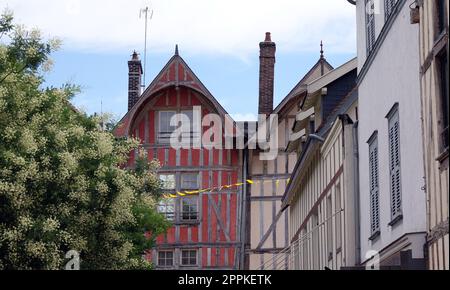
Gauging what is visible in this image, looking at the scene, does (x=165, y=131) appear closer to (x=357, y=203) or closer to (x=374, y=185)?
(x=357, y=203)

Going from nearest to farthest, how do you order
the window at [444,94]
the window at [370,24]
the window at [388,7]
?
the window at [444,94], the window at [388,7], the window at [370,24]

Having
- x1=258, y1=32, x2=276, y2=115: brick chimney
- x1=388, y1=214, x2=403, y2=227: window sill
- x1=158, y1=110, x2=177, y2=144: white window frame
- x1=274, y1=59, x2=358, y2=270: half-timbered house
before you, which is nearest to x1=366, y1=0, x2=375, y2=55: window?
x1=274, y1=59, x2=358, y2=270: half-timbered house

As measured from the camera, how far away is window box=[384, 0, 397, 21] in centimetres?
1476

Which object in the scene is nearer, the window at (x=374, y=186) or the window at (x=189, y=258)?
the window at (x=374, y=186)

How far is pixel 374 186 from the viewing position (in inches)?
632

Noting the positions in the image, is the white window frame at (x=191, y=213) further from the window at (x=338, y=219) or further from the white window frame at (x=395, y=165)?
the white window frame at (x=395, y=165)

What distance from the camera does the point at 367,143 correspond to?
1675 centimetres

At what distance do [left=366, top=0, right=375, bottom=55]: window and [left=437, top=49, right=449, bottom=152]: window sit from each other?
461cm

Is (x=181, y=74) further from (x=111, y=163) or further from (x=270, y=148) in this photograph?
(x=111, y=163)

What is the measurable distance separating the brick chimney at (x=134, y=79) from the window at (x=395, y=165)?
992 inches

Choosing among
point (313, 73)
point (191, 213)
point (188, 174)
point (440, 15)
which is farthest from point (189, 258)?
point (440, 15)

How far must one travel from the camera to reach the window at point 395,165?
1393cm

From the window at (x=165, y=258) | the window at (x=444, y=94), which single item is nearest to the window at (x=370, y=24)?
the window at (x=444, y=94)

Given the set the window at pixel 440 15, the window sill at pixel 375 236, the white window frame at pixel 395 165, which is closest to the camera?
the window at pixel 440 15
